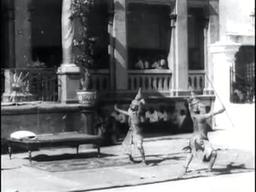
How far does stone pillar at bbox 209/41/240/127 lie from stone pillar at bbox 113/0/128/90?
11.6 feet

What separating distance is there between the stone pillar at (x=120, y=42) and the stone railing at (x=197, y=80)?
2995 millimetres

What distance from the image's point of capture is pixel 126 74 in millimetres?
21219

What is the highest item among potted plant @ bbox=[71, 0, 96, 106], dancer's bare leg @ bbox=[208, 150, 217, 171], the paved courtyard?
potted plant @ bbox=[71, 0, 96, 106]

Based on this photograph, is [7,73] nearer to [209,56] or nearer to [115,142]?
[115,142]

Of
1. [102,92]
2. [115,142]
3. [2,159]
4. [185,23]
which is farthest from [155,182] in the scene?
[185,23]

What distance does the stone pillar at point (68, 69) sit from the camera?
18406 mm

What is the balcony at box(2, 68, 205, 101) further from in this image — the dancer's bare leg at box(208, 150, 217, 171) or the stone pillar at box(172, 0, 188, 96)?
the dancer's bare leg at box(208, 150, 217, 171)

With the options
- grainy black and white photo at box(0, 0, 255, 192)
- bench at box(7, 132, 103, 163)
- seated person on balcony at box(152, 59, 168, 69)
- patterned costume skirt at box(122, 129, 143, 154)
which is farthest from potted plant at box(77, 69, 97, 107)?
seated person on balcony at box(152, 59, 168, 69)

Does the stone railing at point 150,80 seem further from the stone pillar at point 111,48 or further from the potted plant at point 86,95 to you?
the potted plant at point 86,95

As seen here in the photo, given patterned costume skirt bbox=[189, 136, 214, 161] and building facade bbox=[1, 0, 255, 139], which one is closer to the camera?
patterned costume skirt bbox=[189, 136, 214, 161]

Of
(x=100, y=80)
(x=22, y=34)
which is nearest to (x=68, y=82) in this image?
(x=22, y=34)

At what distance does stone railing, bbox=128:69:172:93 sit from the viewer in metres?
21.7

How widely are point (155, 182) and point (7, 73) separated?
8313 millimetres

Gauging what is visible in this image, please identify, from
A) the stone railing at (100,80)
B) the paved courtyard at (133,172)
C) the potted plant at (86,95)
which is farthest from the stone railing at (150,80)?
the potted plant at (86,95)
